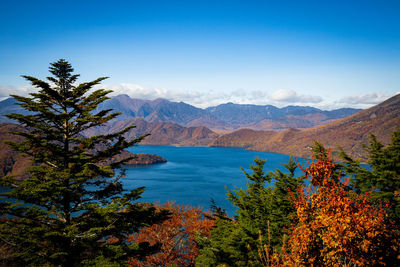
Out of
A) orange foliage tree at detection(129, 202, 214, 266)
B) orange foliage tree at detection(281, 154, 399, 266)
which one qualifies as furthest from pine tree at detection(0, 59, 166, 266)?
orange foliage tree at detection(129, 202, 214, 266)

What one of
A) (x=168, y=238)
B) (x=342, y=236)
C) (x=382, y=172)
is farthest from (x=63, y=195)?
(x=382, y=172)

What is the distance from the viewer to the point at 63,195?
10109 millimetres

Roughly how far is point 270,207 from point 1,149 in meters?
169

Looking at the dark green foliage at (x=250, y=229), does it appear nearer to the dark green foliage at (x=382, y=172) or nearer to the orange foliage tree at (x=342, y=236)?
the dark green foliage at (x=382, y=172)

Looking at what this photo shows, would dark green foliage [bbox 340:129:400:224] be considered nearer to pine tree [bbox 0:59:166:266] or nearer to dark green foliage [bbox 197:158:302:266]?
dark green foliage [bbox 197:158:302:266]

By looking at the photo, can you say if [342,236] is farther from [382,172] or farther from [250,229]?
[382,172]

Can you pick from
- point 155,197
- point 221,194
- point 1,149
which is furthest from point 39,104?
point 1,149

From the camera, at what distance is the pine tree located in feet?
29.1

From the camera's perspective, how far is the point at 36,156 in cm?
980

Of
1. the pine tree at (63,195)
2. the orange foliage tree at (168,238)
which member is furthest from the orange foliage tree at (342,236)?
the orange foliage tree at (168,238)

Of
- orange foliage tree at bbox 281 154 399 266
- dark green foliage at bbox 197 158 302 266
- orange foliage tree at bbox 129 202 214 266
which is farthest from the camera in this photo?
orange foliage tree at bbox 129 202 214 266

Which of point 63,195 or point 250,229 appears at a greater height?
point 63,195

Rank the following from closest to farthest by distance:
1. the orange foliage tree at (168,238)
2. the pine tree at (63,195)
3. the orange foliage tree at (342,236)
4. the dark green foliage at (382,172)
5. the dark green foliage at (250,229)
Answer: the orange foliage tree at (342,236), the pine tree at (63,195), the dark green foliage at (250,229), the dark green foliage at (382,172), the orange foliage tree at (168,238)

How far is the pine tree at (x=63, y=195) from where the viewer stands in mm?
8875
